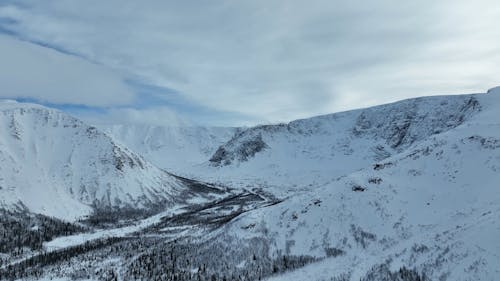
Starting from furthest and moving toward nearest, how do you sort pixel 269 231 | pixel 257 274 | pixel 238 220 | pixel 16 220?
pixel 16 220, pixel 238 220, pixel 269 231, pixel 257 274

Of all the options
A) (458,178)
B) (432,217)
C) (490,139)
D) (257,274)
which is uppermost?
Result: (490,139)

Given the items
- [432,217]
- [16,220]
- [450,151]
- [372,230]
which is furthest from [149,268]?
[16,220]

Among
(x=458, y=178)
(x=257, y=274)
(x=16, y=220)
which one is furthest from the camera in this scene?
(x=16, y=220)

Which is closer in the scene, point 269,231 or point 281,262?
point 281,262

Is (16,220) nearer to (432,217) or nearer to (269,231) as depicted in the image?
(269,231)

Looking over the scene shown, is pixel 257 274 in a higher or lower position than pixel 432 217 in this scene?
lower

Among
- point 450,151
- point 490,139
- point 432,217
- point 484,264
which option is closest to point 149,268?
point 432,217
